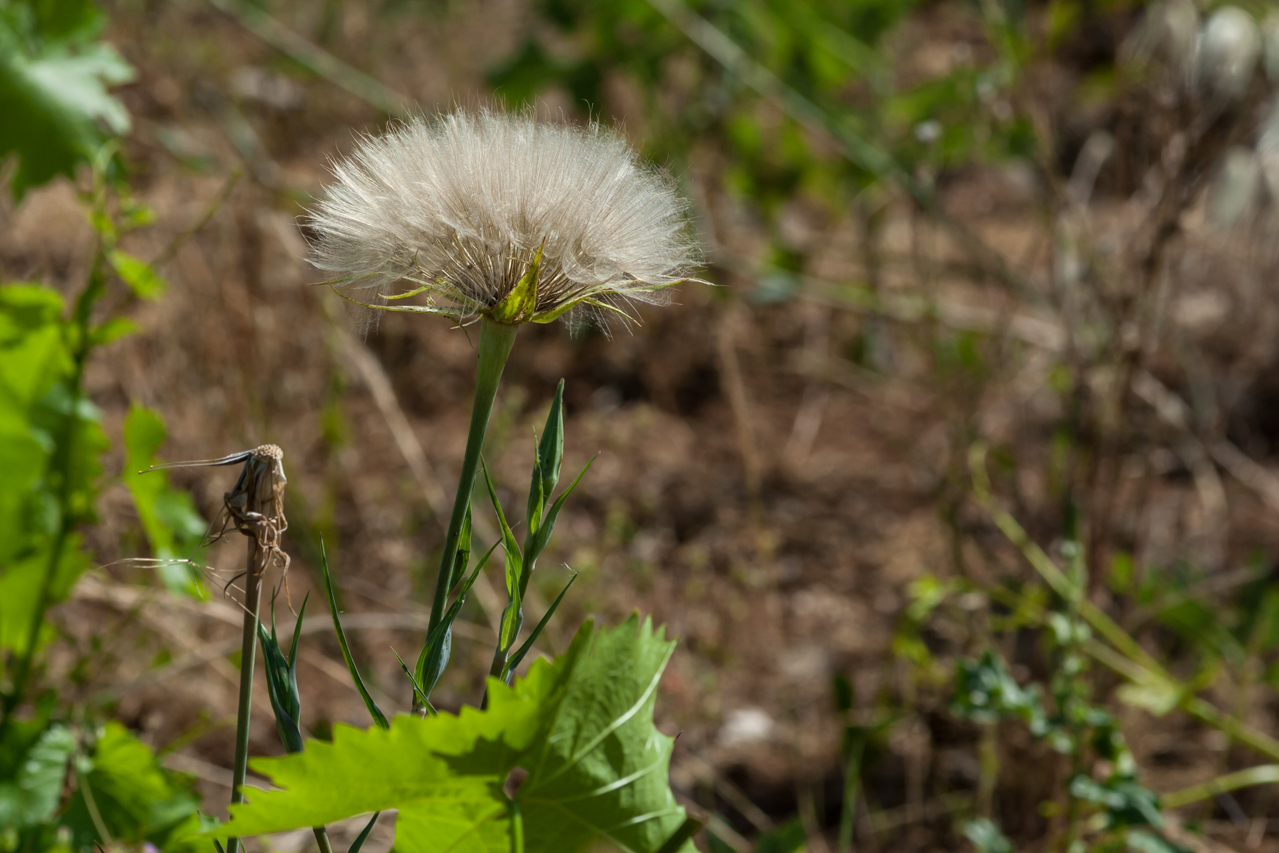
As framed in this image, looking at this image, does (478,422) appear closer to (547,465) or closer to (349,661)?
(547,465)

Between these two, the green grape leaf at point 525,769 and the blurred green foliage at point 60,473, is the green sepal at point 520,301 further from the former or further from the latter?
the blurred green foliage at point 60,473

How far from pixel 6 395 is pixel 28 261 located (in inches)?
93.4

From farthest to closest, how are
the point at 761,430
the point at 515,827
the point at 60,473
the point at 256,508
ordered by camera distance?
1. the point at 761,430
2. the point at 60,473
3. the point at 256,508
4. the point at 515,827

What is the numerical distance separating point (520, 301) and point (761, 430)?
281 cm

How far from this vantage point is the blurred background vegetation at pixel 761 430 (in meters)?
1.61

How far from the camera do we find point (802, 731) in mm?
2574

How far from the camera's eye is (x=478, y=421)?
31.2 inches

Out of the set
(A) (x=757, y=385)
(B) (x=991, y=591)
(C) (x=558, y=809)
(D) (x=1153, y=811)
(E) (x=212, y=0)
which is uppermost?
(E) (x=212, y=0)

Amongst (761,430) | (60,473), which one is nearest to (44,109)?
(60,473)

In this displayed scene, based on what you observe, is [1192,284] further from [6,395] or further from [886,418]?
[6,395]

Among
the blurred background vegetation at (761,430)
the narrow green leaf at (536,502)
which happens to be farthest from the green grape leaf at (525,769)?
the blurred background vegetation at (761,430)

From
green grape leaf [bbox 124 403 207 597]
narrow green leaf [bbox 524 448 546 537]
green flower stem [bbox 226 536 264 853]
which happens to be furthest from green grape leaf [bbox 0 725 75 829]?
narrow green leaf [bbox 524 448 546 537]

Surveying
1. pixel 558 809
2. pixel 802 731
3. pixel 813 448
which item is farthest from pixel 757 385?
pixel 558 809

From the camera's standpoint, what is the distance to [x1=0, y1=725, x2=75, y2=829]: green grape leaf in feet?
4.44
